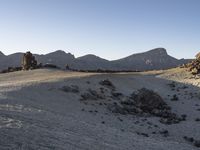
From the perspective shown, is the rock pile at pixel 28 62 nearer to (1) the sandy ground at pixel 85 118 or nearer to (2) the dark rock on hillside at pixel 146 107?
(1) the sandy ground at pixel 85 118

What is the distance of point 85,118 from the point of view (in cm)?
3362

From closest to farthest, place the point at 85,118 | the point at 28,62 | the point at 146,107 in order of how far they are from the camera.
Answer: the point at 85,118 < the point at 146,107 < the point at 28,62

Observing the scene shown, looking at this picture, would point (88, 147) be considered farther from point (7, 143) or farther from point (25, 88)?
point (25, 88)

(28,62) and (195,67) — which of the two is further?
(28,62)

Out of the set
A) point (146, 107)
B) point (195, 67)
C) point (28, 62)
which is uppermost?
point (28, 62)

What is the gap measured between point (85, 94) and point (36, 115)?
627 inches

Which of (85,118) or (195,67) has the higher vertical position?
(195,67)

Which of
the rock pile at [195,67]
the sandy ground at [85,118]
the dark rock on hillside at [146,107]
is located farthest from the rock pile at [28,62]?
the dark rock on hillside at [146,107]

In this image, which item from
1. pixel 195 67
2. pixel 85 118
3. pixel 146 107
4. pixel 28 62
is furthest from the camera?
pixel 28 62

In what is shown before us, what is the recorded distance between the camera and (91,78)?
171 feet

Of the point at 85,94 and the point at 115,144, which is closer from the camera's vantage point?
the point at 115,144

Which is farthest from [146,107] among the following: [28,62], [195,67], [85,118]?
[28,62]

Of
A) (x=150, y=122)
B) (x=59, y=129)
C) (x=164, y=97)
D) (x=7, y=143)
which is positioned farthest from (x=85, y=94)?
(x=7, y=143)

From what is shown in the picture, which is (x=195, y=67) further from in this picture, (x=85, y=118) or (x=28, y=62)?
(x=85, y=118)
